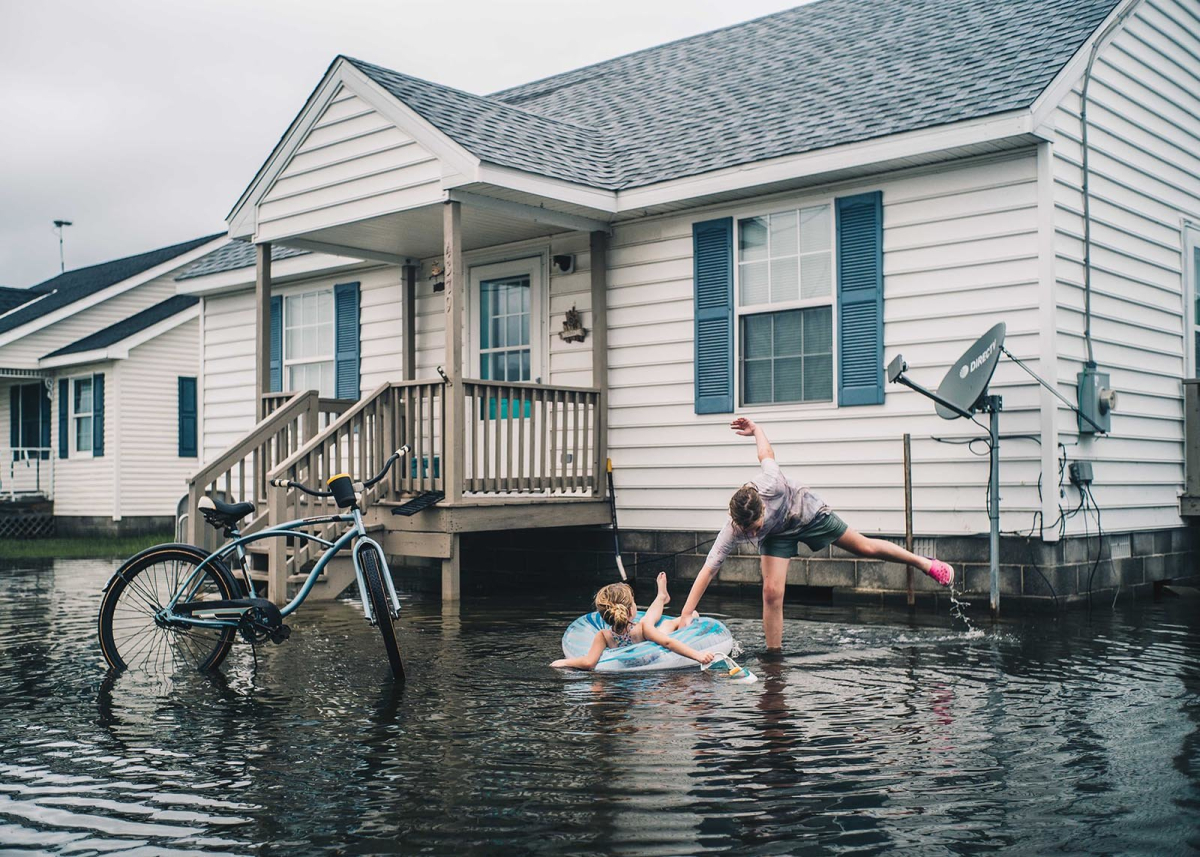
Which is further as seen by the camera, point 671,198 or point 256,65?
point 256,65

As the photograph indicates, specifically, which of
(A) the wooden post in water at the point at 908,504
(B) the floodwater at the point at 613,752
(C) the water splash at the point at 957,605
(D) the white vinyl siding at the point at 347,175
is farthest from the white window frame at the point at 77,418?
(C) the water splash at the point at 957,605

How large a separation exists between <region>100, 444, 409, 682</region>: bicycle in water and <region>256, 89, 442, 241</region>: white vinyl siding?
4308 mm

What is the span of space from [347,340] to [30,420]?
15.0m

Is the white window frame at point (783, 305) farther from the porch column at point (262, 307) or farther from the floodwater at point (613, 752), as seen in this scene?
the porch column at point (262, 307)

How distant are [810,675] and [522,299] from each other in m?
7.20

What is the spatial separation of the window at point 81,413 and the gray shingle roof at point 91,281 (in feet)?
5.89

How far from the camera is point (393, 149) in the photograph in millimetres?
11039

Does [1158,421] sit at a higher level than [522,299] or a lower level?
lower

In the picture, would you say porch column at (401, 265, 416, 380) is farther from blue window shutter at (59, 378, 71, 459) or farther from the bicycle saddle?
blue window shutter at (59, 378, 71, 459)

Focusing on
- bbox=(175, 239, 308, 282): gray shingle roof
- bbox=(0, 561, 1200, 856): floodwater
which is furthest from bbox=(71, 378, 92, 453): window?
bbox=(0, 561, 1200, 856): floodwater

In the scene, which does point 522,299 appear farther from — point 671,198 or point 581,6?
point 581,6

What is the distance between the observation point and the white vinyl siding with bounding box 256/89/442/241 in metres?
10.9

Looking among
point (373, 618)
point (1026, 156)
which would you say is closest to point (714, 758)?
point (373, 618)

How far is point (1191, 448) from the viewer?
37.4ft
